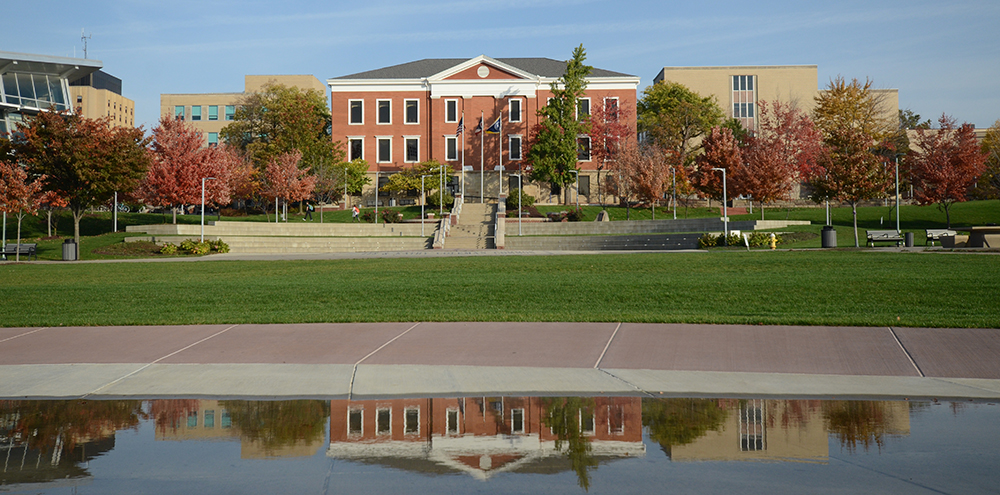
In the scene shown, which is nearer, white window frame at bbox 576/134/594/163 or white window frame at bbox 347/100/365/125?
white window frame at bbox 576/134/594/163

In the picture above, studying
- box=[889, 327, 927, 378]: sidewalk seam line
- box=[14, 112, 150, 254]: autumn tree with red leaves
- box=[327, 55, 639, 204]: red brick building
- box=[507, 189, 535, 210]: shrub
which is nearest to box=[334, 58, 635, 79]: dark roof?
box=[327, 55, 639, 204]: red brick building

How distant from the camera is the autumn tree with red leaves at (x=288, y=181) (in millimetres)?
52125

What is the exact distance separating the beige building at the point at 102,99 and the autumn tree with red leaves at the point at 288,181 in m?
126

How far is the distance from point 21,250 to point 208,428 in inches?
1313

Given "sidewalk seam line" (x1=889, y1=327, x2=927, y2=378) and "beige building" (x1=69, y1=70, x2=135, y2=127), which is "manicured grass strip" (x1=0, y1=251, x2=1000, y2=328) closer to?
"sidewalk seam line" (x1=889, y1=327, x2=927, y2=378)

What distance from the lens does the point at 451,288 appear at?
54.4 ft

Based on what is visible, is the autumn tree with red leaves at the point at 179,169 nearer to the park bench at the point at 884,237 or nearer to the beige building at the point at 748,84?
the park bench at the point at 884,237

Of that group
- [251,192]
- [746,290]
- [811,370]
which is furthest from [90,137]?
[811,370]

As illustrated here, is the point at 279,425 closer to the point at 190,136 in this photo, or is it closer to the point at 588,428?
the point at 588,428

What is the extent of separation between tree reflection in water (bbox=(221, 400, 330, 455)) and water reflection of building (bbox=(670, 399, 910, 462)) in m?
2.97

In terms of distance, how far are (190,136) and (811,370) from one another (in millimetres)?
46558

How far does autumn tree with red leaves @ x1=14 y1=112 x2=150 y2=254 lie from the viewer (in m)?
35.6

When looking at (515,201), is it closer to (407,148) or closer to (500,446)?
(407,148)

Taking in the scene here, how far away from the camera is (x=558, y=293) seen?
1561cm
